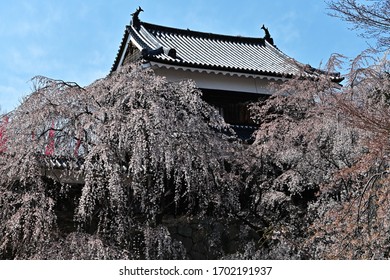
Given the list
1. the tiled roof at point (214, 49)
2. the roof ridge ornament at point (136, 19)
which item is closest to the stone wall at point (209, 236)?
the tiled roof at point (214, 49)

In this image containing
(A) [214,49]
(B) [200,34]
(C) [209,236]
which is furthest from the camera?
(B) [200,34]

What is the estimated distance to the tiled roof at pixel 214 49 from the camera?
538 inches

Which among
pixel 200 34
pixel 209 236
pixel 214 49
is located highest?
pixel 200 34

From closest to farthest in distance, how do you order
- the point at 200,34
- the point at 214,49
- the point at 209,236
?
the point at 209,236 → the point at 214,49 → the point at 200,34

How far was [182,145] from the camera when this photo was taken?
6566 mm

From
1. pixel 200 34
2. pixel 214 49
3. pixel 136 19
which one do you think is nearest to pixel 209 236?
pixel 214 49

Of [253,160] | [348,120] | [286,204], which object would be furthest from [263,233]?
→ [348,120]

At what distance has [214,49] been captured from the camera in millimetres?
15945

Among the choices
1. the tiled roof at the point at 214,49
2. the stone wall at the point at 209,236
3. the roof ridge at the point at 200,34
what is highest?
the roof ridge at the point at 200,34

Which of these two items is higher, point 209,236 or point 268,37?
point 268,37

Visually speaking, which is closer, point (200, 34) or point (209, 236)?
point (209, 236)

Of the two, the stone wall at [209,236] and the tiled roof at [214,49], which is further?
the tiled roof at [214,49]

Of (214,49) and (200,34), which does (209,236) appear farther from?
(200,34)

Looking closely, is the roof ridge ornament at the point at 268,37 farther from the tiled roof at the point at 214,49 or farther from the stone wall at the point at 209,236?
the stone wall at the point at 209,236
